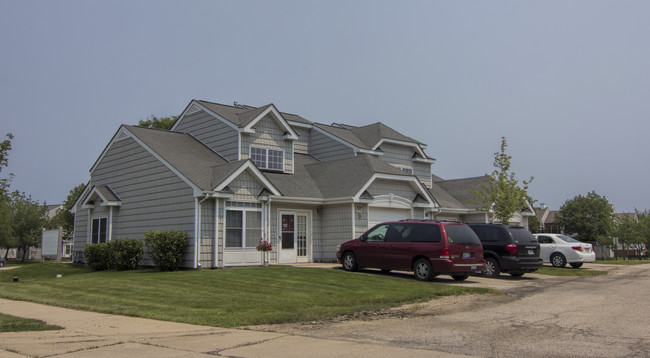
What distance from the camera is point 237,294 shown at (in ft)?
41.1

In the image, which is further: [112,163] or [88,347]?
[112,163]

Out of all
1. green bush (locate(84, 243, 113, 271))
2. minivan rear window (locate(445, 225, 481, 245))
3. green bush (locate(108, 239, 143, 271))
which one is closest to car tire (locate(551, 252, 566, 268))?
minivan rear window (locate(445, 225, 481, 245))

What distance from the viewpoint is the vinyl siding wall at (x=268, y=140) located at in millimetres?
23688

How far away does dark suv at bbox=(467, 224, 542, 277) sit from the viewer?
59.8ft

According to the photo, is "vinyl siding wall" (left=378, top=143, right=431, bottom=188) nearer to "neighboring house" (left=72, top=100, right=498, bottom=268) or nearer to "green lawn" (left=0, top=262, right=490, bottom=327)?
"neighboring house" (left=72, top=100, right=498, bottom=268)

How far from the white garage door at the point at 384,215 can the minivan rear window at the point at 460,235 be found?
737 centimetres

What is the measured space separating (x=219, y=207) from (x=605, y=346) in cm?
1480

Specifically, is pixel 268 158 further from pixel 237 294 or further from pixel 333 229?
pixel 237 294

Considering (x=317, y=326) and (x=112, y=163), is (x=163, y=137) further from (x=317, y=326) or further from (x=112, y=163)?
(x=317, y=326)

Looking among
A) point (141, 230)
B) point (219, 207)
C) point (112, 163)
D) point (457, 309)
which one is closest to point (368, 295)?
point (457, 309)

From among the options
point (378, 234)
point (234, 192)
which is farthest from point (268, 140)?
point (378, 234)

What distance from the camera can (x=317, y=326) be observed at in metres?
8.92

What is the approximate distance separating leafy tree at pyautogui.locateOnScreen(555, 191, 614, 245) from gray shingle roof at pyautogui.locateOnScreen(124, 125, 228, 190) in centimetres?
4661

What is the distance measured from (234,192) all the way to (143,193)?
4.64 meters
